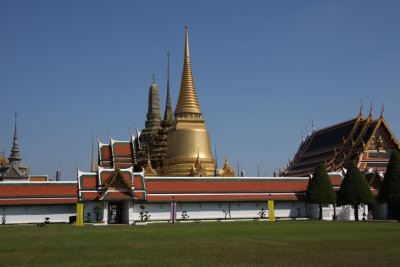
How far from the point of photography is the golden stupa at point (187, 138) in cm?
6956

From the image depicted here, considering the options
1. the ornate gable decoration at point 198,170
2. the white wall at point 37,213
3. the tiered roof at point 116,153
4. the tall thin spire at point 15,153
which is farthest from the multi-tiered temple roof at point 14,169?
the white wall at point 37,213

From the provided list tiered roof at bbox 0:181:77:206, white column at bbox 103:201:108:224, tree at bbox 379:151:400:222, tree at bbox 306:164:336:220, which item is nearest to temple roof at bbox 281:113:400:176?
tree at bbox 306:164:336:220

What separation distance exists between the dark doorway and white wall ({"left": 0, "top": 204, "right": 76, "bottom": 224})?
3.07m

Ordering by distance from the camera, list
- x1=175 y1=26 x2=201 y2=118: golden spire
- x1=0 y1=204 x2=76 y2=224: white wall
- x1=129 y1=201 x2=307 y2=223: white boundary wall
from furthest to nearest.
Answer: x1=175 y1=26 x2=201 y2=118: golden spire → x1=129 y1=201 x2=307 y2=223: white boundary wall → x1=0 y1=204 x2=76 y2=224: white wall

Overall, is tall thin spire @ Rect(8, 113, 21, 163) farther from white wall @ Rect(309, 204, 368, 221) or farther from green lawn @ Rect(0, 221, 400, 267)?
Result: green lawn @ Rect(0, 221, 400, 267)

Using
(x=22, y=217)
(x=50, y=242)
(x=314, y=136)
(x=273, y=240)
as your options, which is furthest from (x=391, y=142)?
(x=50, y=242)

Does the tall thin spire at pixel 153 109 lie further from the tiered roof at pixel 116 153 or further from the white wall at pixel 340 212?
the white wall at pixel 340 212

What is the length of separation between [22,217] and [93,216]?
5681mm

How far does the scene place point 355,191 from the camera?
46406 millimetres

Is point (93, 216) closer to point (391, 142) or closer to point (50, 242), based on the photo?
point (50, 242)

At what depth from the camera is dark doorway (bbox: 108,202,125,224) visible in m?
47.4

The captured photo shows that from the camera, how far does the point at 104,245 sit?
70.5 ft

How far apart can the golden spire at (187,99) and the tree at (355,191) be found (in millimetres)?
28354

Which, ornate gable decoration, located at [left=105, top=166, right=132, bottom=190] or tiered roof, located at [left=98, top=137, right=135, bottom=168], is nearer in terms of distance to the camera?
ornate gable decoration, located at [left=105, top=166, right=132, bottom=190]
